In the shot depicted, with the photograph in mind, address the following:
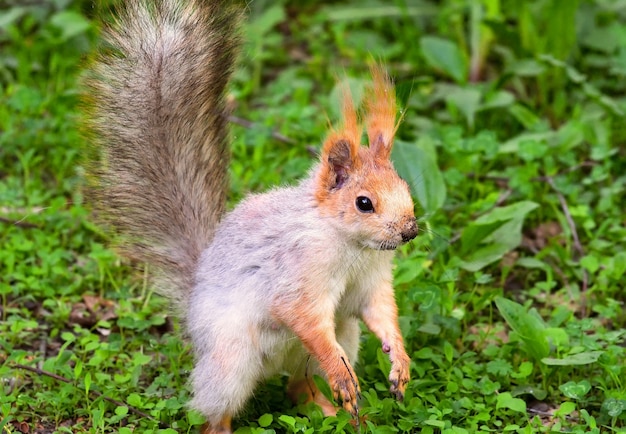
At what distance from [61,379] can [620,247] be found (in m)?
2.08

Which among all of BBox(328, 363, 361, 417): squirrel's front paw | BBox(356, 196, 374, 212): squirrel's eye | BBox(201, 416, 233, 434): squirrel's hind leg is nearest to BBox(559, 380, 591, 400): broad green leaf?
BBox(328, 363, 361, 417): squirrel's front paw

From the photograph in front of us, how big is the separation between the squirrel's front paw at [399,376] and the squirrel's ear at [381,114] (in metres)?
0.56

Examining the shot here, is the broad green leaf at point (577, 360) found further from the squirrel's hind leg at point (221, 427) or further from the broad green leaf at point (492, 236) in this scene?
the squirrel's hind leg at point (221, 427)

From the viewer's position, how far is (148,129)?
301 cm

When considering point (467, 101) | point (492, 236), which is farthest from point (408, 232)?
point (467, 101)

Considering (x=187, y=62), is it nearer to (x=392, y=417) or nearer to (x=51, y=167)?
(x=392, y=417)

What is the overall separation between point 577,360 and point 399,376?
2.01ft

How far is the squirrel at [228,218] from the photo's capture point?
2670 millimetres

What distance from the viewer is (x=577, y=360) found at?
304 cm

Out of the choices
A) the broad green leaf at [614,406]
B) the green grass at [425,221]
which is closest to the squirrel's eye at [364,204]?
the green grass at [425,221]

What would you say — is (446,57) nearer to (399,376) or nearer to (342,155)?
(342,155)

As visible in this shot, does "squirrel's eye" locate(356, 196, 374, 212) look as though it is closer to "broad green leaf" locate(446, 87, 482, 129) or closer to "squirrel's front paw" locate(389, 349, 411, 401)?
"squirrel's front paw" locate(389, 349, 411, 401)

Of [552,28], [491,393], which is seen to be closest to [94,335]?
[491,393]

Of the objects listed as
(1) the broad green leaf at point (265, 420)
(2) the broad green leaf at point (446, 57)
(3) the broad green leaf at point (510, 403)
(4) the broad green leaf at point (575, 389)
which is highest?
(2) the broad green leaf at point (446, 57)
